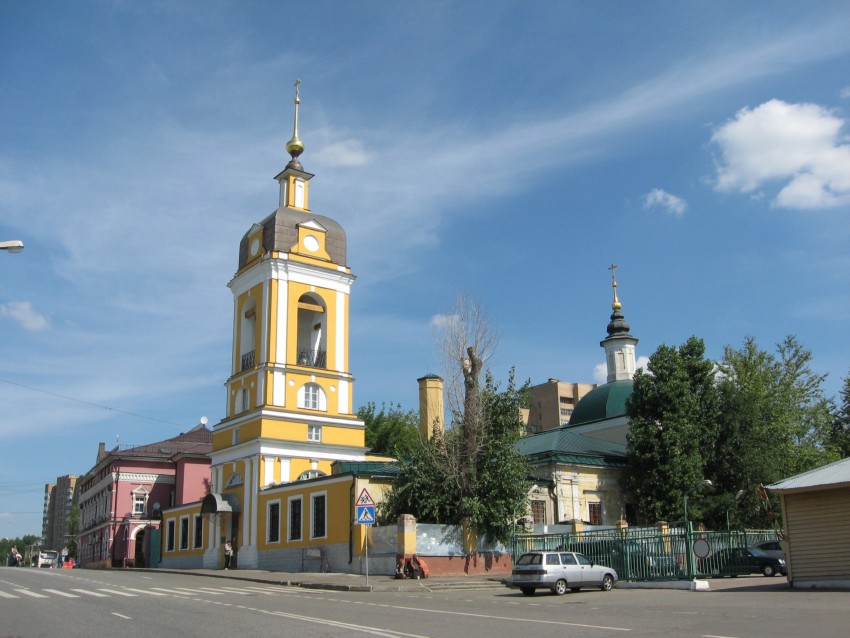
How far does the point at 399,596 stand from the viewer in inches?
857

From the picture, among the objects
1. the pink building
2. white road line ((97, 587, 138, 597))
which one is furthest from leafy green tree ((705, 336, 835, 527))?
the pink building

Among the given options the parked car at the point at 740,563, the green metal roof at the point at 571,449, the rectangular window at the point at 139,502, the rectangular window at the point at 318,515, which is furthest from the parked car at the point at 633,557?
the rectangular window at the point at 139,502

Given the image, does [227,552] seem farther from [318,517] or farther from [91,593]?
[91,593]

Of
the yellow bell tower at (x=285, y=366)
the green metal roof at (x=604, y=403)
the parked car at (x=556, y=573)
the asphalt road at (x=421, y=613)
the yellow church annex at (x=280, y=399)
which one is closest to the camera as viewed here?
the asphalt road at (x=421, y=613)

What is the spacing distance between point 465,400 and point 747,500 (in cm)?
1665

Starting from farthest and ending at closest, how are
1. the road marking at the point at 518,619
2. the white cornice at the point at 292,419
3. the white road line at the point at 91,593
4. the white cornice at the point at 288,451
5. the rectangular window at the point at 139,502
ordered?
the rectangular window at the point at 139,502 < the white cornice at the point at 292,419 < the white cornice at the point at 288,451 < the white road line at the point at 91,593 < the road marking at the point at 518,619

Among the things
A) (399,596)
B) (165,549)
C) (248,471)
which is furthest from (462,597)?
(165,549)

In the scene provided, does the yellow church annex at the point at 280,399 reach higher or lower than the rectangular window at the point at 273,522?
higher

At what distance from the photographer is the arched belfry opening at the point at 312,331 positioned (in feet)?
144

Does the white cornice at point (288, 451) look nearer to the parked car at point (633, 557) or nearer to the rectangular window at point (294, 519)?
the rectangular window at point (294, 519)

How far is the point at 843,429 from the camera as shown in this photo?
55344 millimetres

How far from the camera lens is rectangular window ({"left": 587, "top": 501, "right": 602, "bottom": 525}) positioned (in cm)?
3906

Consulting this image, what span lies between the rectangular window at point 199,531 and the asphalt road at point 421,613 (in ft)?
67.4

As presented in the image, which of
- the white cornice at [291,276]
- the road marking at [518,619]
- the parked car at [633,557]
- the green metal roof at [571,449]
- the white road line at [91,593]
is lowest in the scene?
the road marking at [518,619]
